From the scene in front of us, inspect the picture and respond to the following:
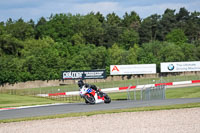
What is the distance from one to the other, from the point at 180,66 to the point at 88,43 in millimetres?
50583

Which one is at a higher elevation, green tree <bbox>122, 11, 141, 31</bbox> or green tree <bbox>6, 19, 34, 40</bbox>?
green tree <bbox>122, 11, 141, 31</bbox>

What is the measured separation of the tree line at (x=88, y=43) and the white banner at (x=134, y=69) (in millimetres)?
7426

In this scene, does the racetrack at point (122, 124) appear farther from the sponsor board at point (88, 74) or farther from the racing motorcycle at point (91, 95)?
the sponsor board at point (88, 74)

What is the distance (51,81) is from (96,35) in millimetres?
50324

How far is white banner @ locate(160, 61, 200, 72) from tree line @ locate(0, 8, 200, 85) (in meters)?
7.00

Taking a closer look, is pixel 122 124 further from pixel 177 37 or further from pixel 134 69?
pixel 177 37

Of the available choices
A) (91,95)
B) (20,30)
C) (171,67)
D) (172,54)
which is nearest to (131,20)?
(20,30)

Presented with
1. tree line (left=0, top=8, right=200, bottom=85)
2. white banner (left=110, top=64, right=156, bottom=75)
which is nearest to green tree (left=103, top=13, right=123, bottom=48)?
tree line (left=0, top=8, right=200, bottom=85)

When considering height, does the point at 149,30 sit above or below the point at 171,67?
above

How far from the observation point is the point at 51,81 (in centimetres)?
8112

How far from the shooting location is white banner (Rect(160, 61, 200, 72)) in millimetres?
78438

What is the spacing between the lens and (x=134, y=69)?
77.9 metres

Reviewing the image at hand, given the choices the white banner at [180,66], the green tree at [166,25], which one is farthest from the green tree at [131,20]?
the white banner at [180,66]

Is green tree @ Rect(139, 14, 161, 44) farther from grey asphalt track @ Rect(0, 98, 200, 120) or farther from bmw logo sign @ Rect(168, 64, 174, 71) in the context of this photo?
grey asphalt track @ Rect(0, 98, 200, 120)
